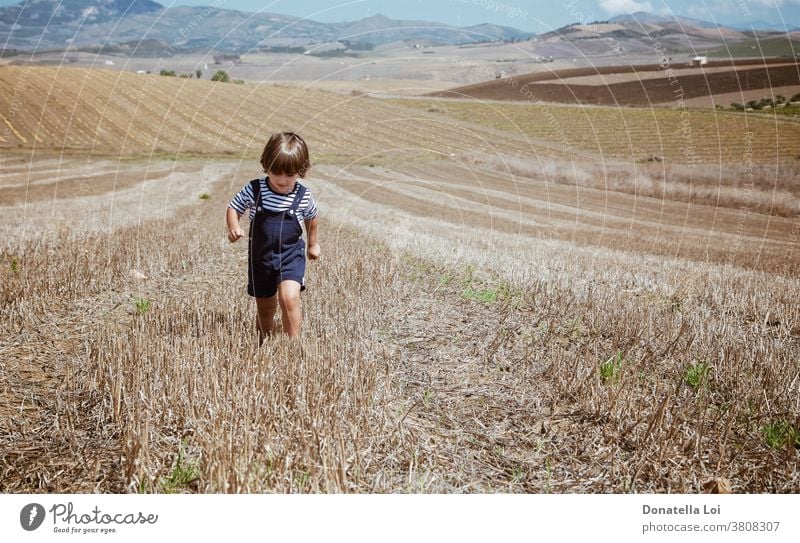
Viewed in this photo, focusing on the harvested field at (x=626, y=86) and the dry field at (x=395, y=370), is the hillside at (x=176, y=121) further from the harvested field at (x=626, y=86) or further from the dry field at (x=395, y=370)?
the dry field at (x=395, y=370)

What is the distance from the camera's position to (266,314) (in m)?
4.55

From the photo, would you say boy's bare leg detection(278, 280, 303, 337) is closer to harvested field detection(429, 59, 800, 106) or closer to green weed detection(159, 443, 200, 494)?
green weed detection(159, 443, 200, 494)

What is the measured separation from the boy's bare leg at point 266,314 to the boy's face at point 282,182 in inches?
33.3

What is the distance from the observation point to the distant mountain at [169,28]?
5.55m

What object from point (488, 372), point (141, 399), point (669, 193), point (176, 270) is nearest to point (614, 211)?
point (669, 193)

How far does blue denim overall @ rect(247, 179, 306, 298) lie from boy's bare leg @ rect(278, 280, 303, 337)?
0.25ft

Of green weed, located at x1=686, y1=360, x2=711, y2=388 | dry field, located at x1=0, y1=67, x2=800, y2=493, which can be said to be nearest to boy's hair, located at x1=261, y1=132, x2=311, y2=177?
Answer: dry field, located at x1=0, y1=67, x2=800, y2=493

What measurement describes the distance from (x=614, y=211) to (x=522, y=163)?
13521 mm

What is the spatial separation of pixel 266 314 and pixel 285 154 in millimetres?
1336

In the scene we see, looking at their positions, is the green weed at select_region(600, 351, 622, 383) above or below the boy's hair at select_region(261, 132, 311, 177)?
below

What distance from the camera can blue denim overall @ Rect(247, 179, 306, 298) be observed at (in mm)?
4293

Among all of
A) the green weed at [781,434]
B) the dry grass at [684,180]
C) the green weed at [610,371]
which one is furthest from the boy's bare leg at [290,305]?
the dry grass at [684,180]
